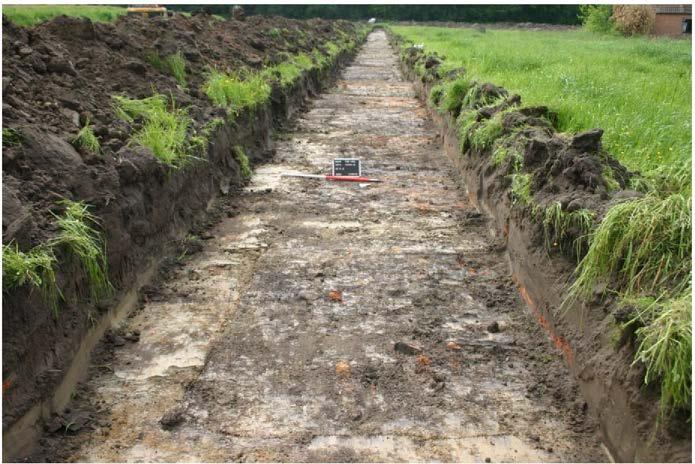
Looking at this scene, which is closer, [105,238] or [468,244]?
[105,238]

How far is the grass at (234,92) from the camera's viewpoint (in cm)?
710

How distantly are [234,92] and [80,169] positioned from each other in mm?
3761

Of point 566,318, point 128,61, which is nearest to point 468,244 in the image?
point 566,318

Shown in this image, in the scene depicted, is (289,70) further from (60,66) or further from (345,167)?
(60,66)

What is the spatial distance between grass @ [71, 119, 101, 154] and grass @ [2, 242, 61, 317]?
132 centimetres

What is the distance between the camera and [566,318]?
3361mm

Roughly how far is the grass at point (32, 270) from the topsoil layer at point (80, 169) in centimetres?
5

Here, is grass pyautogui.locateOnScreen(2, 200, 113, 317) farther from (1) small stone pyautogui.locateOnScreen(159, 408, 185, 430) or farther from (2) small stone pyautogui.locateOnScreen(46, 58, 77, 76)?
(2) small stone pyautogui.locateOnScreen(46, 58, 77, 76)

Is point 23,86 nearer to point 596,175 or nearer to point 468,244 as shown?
point 468,244

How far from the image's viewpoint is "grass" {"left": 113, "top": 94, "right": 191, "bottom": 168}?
4852 millimetres

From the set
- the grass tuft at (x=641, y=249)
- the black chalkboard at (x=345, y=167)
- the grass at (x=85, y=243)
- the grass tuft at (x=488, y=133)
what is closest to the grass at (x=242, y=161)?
the black chalkboard at (x=345, y=167)

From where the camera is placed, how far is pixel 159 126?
5254 millimetres

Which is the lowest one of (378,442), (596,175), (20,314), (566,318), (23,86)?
(378,442)

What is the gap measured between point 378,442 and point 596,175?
2.13m
